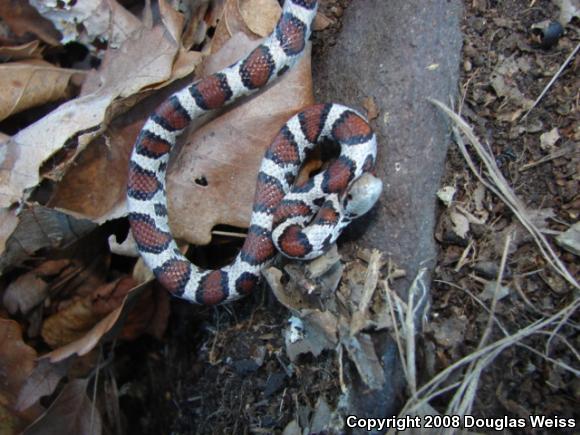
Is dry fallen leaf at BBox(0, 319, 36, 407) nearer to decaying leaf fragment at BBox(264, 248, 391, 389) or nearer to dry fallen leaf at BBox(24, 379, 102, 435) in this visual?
dry fallen leaf at BBox(24, 379, 102, 435)

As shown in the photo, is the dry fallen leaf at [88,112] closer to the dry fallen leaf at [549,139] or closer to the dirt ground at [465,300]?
the dirt ground at [465,300]

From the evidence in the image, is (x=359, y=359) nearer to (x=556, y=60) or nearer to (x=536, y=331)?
(x=536, y=331)

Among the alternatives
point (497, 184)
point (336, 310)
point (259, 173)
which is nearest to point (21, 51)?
point (259, 173)

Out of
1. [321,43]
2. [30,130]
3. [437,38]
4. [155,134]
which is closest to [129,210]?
[155,134]

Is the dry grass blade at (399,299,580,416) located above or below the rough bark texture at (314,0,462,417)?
below

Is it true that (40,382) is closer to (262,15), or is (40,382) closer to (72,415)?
(72,415)

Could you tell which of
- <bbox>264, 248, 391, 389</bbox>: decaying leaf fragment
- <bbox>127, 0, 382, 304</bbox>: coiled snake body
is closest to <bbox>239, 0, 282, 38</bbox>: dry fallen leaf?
<bbox>127, 0, 382, 304</bbox>: coiled snake body
